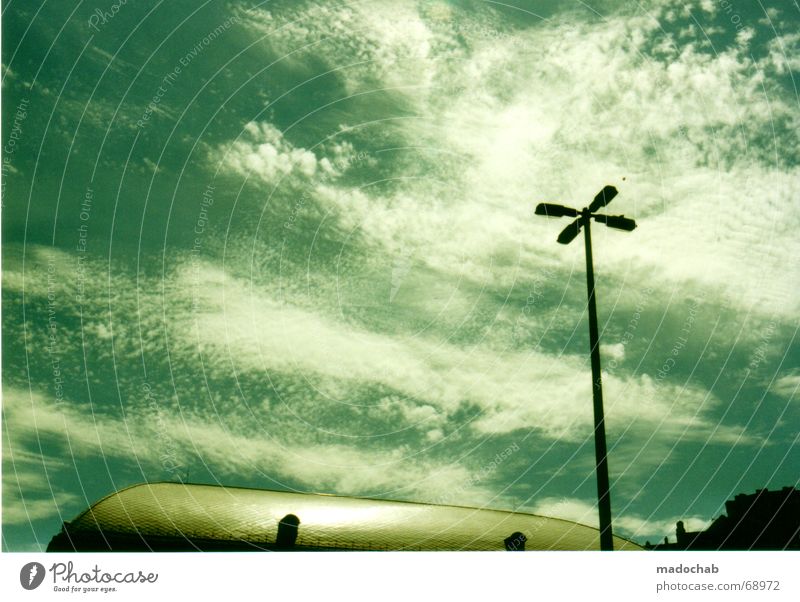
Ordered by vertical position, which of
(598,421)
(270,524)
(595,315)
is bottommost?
(598,421)

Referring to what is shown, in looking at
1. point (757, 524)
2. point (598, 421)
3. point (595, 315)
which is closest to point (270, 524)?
point (598, 421)

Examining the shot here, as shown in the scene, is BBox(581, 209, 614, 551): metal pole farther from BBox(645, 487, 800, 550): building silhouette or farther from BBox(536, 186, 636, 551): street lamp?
BBox(645, 487, 800, 550): building silhouette

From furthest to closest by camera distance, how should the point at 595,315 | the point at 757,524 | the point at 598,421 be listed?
1. the point at 757,524
2. the point at 595,315
3. the point at 598,421

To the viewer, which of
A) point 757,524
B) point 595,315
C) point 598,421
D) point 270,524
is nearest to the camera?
point 598,421

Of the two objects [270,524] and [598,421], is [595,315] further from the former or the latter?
[270,524]

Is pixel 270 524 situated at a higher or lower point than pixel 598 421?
higher

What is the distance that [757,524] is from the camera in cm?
3666

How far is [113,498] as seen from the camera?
92.9 ft

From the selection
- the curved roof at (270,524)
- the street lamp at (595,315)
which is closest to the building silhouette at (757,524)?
the curved roof at (270,524)

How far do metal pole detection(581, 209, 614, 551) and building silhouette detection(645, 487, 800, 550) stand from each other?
24.7 meters

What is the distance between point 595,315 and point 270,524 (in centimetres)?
1894

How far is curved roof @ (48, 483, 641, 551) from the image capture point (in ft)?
80.1
